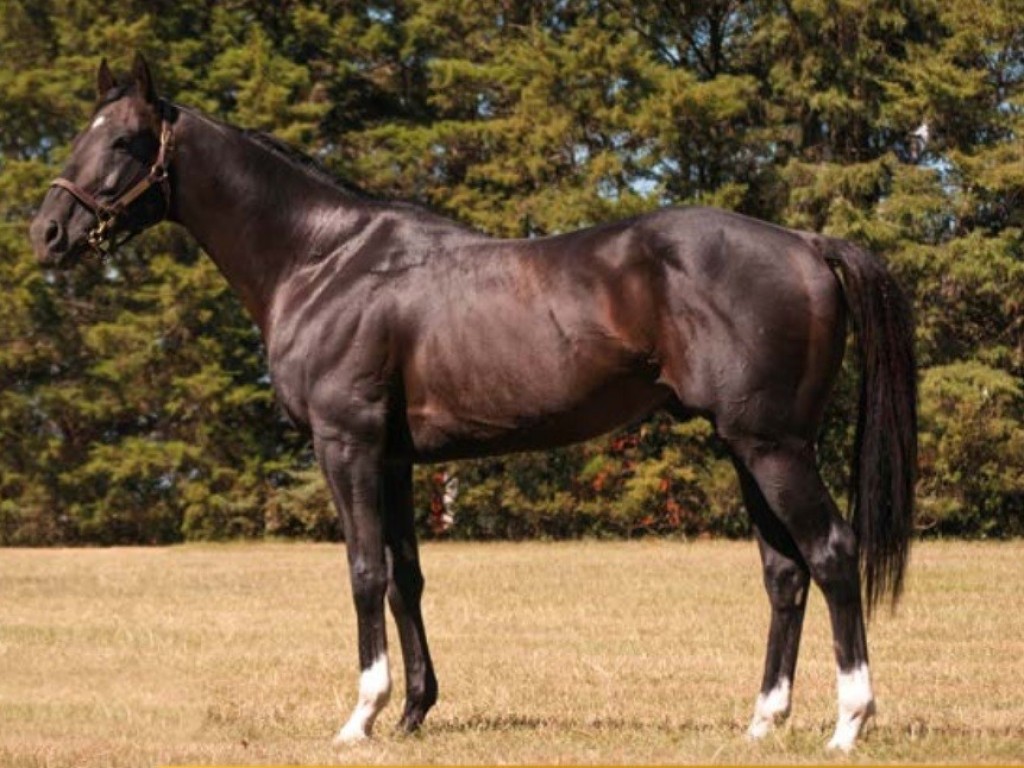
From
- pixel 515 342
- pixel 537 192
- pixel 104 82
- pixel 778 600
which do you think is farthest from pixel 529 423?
pixel 537 192

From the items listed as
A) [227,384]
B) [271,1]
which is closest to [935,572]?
[227,384]

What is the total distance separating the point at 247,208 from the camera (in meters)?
7.98

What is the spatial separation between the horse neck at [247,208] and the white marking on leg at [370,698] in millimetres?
1609

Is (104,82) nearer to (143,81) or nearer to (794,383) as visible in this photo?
(143,81)

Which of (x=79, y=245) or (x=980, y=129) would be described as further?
(x=980, y=129)

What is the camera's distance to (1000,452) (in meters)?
26.6

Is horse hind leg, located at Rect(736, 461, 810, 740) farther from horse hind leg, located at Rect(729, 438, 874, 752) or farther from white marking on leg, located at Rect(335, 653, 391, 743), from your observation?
white marking on leg, located at Rect(335, 653, 391, 743)

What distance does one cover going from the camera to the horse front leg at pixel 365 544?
7316mm

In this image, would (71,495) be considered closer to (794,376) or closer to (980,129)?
(980,129)

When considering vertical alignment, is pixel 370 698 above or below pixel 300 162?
below

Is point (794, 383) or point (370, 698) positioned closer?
point (794, 383)

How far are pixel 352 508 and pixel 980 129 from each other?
926 inches

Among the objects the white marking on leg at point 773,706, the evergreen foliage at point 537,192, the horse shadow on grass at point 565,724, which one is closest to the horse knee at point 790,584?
the white marking on leg at point 773,706

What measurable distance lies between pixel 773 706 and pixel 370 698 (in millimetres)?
1595
